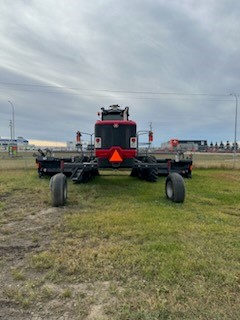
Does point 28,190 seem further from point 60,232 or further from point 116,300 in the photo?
point 116,300

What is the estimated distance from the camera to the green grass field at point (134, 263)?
3115mm

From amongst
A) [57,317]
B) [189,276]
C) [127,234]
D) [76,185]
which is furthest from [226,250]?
[76,185]

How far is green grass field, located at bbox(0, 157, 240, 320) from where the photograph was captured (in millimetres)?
3115

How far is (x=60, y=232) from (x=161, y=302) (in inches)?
116

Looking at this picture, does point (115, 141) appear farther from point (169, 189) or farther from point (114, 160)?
point (169, 189)

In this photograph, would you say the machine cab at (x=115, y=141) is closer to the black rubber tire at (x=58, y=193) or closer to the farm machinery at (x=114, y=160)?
the farm machinery at (x=114, y=160)

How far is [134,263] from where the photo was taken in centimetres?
409

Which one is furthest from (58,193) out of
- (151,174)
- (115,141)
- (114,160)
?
(151,174)

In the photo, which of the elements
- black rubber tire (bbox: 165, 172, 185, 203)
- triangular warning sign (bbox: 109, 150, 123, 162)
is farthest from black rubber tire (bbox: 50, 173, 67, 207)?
black rubber tire (bbox: 165, 172, 185, 203)

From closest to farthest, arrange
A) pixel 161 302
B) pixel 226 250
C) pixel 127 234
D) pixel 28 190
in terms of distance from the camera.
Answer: pixel 161 302, pixel 226 250, pixel 127 234, pixel 28 190

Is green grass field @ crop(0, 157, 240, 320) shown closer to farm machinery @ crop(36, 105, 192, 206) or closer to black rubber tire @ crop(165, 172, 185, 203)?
black rubber tire @ crop(165, 172, 185, 203)

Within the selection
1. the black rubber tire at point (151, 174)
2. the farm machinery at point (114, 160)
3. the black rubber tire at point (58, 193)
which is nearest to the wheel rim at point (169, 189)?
the farm machinery at point (114, 160)

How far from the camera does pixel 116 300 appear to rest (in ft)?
10.5

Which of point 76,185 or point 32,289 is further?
point 76,185
